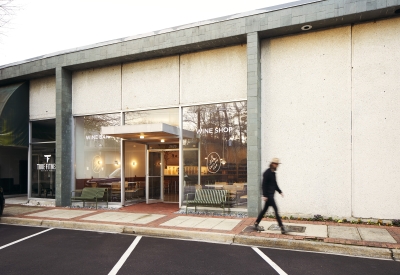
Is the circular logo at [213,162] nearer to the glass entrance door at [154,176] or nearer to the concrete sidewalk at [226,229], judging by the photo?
the concrete sidewalk at [226,229]

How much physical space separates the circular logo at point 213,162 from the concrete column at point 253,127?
1.29 meters

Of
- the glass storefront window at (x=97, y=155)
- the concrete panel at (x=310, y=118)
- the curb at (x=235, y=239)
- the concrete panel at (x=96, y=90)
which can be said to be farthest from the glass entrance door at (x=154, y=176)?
the concrete panel at (x=310, y=118)

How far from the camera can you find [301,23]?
29.8 feet

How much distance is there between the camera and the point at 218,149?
10.7 metres

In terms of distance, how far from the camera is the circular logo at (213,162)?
1069 centimetres

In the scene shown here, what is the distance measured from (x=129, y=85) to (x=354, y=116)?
7.93m

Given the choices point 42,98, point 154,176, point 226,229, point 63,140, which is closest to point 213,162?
point 226,229

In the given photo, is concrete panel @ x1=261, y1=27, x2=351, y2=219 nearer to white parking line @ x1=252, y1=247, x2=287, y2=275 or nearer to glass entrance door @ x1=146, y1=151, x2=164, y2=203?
white parking line @ x1=252, y1=247, x2=287, y2=275

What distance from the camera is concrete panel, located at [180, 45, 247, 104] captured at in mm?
10430

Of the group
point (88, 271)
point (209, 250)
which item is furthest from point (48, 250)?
point (209, 250)

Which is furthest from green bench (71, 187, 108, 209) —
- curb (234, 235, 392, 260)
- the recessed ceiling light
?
the recessed ceiling light

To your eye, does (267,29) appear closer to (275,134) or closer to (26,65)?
(275,134)

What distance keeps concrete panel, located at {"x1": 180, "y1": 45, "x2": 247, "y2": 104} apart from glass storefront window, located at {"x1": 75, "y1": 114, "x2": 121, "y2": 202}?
329cm

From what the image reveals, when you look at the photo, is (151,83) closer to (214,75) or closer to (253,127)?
(214,75)
